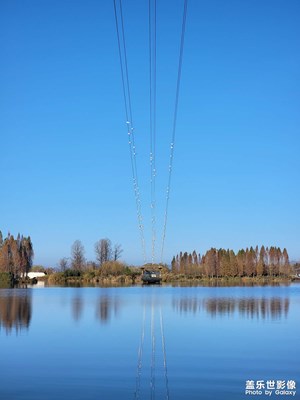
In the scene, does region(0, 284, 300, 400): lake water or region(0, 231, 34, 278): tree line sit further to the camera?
region(0, 231, 34, 278): tree line

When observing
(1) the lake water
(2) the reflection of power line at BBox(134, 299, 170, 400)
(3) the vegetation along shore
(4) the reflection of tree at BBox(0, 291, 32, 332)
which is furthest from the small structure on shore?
(2) the reflection of power line at BBox(134, 299, 170, 400)

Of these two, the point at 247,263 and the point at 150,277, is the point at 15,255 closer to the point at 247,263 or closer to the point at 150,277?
the point at 150,277

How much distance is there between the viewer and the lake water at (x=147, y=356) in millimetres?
9117

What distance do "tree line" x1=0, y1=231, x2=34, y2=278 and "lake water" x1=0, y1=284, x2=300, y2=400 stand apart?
2071 inches

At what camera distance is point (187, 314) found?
893 inches

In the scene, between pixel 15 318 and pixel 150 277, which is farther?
pixel 150 277

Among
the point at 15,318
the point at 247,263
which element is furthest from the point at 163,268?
the point at 15,318

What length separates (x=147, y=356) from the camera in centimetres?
1246

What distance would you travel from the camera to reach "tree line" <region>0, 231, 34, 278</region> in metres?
72.3

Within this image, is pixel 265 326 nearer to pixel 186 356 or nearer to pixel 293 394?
pixel 186 356

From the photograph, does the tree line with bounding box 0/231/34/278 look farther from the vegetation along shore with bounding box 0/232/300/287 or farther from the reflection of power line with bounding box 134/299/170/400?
the reflection of power line with bounding box 134/299/170/400

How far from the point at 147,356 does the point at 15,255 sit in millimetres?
63526

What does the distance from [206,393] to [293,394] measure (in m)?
1.39

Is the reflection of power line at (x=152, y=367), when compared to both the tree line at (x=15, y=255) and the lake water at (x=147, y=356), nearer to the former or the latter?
the lake water at (x=147, y=356)
